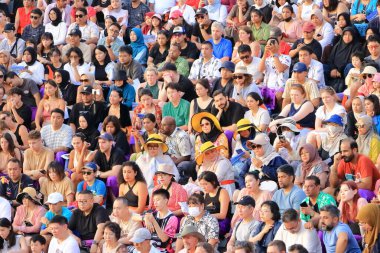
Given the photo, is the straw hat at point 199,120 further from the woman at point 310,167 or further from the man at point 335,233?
the man at point 335,233

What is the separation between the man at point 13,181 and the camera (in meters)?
17.8

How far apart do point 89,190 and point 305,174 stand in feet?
8.50

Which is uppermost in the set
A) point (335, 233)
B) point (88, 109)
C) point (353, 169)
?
point (335, 233)

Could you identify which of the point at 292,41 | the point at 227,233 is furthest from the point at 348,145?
the point at 292,41

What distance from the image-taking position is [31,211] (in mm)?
17172

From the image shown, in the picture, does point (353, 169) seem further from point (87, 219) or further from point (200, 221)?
point (87, 219)

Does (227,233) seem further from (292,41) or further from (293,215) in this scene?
(292,41)

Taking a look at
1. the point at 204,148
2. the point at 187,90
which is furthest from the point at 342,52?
the point at 204,148

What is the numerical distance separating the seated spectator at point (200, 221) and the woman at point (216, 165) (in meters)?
0.95

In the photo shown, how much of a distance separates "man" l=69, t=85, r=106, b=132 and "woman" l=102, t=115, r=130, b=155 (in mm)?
763

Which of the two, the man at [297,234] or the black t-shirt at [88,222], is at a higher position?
the man at [297,234]

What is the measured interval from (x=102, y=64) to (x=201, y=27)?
66.0 inches

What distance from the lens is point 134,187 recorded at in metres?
16.9

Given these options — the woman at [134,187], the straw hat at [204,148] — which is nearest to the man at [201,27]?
the straw hat at [204,148]
